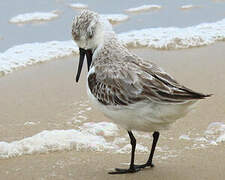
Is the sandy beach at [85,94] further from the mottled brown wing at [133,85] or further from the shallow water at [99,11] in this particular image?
the mottled brown wing at [133,85]

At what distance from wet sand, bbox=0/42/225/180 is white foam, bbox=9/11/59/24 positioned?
210 cm

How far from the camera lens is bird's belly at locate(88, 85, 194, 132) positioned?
4.13m

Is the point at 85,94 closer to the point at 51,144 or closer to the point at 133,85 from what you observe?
the point at 51,144

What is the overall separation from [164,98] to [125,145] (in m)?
1.48

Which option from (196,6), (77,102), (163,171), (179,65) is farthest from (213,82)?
(196,6)

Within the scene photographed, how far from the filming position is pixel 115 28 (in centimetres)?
960

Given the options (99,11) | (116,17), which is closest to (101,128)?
(116,17)

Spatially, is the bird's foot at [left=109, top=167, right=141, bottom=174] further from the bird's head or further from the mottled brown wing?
the bird's head

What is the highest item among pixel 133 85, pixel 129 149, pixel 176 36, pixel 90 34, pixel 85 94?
pixel 90 34

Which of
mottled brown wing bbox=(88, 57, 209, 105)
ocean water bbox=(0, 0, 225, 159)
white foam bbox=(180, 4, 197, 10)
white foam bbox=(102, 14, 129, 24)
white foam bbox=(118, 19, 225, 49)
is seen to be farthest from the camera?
white foam bbox=(180, 4, 197, 10)

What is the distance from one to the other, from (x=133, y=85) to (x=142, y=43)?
4.53 metres

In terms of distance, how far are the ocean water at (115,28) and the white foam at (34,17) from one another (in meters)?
0.02

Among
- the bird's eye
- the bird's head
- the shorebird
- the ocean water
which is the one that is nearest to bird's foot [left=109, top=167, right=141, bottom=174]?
the shorebird

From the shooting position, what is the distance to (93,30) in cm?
484
